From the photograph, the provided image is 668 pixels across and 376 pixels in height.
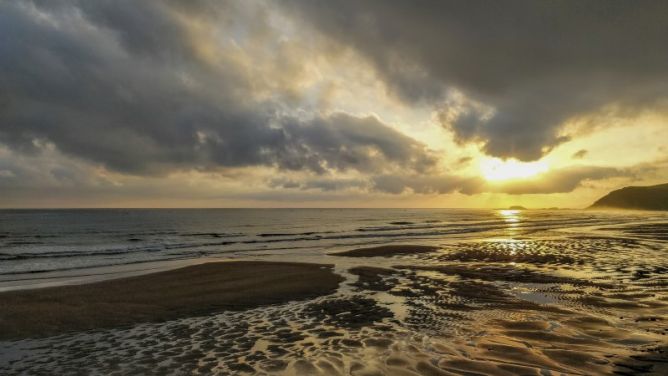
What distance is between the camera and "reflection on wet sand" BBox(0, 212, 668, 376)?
811cm

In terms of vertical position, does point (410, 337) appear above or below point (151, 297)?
above

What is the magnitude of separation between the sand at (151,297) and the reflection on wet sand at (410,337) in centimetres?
125

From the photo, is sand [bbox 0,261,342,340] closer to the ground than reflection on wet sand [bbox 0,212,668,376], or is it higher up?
closer to the ground

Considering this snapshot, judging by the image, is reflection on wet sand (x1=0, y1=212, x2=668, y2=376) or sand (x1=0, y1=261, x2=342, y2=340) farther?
sand (x1=0, y1=261, x2=342, y2=340)

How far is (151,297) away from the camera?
Answer: 53.6ft

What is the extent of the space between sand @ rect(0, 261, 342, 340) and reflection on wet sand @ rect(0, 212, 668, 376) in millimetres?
1254

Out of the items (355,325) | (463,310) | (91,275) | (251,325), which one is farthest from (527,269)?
(91,275)

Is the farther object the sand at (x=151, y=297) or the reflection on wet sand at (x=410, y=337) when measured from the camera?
the sand at (x=151, y=297)

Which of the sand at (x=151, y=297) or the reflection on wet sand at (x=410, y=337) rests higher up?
the reflection on wet sand at (x=410, y=337)

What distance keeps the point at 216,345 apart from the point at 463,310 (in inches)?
325

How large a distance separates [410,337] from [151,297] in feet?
39.7

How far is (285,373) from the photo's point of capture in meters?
7.88

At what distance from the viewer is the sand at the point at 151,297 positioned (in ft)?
41.8

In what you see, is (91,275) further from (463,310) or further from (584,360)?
(584,360)
